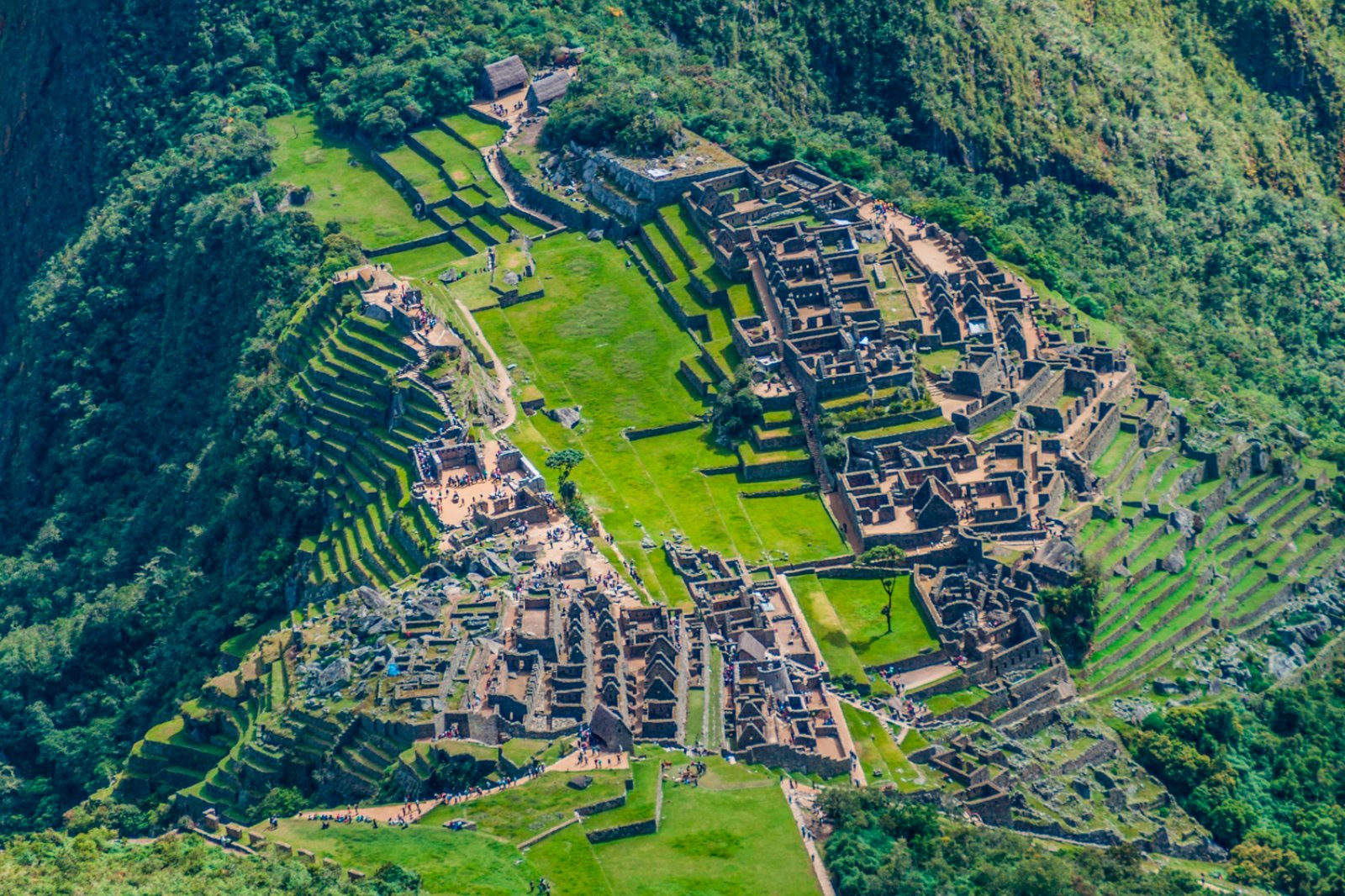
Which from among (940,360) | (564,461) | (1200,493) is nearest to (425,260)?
(564,461)

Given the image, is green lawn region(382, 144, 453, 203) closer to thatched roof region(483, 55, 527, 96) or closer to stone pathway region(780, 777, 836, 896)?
thatched roof region(483, 55, 527, 96)

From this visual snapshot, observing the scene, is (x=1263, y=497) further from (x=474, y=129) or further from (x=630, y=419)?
(x=474, y=129)

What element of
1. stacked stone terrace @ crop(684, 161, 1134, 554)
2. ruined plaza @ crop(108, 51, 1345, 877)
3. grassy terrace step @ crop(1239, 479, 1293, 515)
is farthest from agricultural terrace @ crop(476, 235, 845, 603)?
grassy terrace step @ crop(1239, 479, 1293, 515)

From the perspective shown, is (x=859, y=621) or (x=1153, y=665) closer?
(x=859, y=621)

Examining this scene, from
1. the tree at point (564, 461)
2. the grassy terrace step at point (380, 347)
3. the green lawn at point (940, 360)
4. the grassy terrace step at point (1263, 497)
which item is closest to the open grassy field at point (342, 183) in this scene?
the grassy terrace step at point (380, 347)

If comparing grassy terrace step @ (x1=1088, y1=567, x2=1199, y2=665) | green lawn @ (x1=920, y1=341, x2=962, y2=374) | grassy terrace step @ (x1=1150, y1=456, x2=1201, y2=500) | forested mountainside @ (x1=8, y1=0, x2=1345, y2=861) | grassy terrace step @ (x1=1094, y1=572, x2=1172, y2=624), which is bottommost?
forested mountainside @ (x1=8, y1=0, x2=1345, y2=861)

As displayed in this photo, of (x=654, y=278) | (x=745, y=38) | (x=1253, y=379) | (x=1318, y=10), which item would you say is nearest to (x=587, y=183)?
(x=654, y=278)

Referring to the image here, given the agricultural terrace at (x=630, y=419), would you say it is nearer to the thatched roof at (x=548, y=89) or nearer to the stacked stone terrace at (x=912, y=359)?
the stacked stone terrace at (x=912, y=359)
